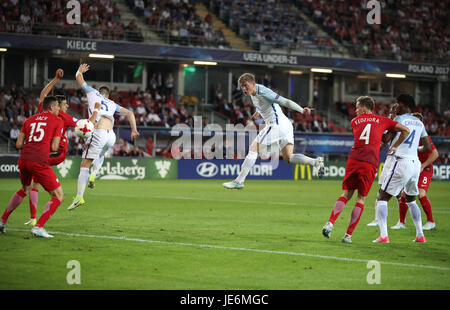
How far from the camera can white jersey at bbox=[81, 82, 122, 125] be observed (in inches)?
643

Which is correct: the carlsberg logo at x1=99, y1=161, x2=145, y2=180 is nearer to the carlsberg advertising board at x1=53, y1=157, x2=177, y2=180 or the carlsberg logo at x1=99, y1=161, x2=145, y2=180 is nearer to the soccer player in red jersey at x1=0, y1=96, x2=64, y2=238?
the carlsberg advertising board at x1=53, y1=157, x2=177, y2=180

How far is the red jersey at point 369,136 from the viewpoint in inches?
446

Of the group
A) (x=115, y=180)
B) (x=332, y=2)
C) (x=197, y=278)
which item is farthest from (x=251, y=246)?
(x=332, y=2)

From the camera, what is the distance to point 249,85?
13812 millimetres

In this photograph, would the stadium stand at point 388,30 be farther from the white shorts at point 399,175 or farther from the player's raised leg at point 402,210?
the white shorts at point 399,175

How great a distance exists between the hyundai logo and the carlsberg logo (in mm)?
3252

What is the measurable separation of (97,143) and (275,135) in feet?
15.7

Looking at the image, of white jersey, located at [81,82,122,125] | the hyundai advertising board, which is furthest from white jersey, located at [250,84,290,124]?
the hyundai advertising board

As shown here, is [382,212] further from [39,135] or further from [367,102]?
[39,135]

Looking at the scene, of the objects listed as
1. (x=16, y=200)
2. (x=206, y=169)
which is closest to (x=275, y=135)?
(x=16, y=200)

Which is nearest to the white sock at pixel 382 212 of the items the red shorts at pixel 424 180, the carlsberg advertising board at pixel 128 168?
the red shorts at pixel 424 180

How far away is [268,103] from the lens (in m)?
14.3

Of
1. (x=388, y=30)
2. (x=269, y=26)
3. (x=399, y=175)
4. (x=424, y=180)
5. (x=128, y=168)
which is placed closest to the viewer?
(x=399, y=175)
